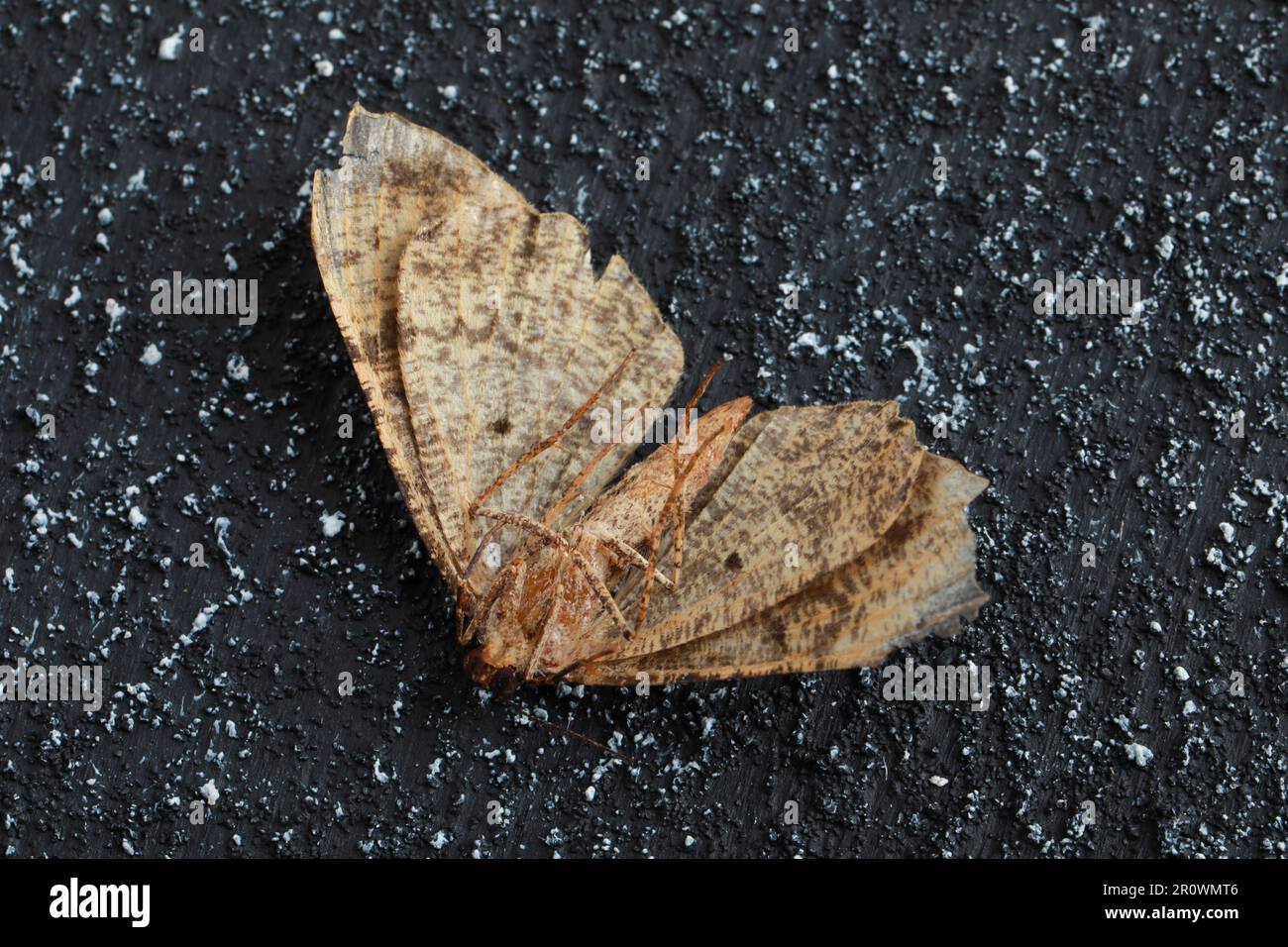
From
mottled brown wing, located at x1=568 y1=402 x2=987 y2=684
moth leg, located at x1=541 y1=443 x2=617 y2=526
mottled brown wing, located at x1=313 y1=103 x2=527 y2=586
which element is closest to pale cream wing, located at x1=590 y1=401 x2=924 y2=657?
mottled brown wing, located at x1=568 y1=402 x2=987 y2=684

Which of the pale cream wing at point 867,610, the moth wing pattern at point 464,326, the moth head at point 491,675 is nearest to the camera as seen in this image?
the pale cream wing at point 867,610

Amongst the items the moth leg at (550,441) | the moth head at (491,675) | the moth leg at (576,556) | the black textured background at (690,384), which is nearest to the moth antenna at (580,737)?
the black textured background at (690,384)

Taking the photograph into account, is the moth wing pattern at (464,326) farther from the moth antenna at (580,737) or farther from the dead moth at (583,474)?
the moth antenna at (580,737)

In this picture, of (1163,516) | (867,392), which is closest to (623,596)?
(867,392)

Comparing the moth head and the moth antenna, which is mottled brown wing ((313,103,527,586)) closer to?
the moth head

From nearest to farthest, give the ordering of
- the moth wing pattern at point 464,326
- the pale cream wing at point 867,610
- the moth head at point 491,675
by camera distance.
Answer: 1. the pale cream wing at point 867,610
2. the moth head at point 491,675
3. the moth wing pattern at point 464,326

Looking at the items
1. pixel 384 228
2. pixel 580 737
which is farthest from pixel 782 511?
pixel 384 228

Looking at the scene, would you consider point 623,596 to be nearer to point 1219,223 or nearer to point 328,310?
point 328,310
